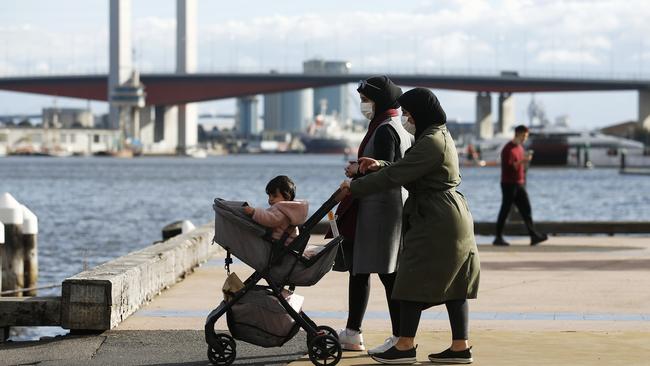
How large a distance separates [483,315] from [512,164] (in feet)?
22.6

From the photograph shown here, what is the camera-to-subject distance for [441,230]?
780cm

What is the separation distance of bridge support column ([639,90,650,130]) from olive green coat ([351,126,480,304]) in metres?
129

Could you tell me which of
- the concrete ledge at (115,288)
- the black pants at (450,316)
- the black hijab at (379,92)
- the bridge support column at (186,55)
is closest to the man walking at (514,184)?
the concrete ledge at (115,288)

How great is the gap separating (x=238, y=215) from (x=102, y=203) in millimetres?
46176

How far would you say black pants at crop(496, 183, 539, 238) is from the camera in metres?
17.0

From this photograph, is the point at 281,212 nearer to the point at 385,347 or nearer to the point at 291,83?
the point at 385,347

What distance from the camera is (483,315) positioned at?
10.1 metres

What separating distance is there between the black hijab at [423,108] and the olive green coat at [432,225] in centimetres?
5

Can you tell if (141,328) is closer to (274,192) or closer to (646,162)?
(274,192)

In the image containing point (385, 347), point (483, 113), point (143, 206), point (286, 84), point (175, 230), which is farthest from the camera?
point (483, 113)

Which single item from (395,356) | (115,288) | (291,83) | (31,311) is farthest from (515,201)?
(291,83)

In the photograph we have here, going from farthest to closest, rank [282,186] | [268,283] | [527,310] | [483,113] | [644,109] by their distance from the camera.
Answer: [483,113]
[644,109]
[527,310]
[282,186]
[268,283]

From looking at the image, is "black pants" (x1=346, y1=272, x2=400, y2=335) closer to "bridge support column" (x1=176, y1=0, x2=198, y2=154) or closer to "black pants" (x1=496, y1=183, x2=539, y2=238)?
"black pants" (x1=496, y1=183, x2=539, y2=238)

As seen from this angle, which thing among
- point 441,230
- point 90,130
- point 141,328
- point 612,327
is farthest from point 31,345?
point 90,130
